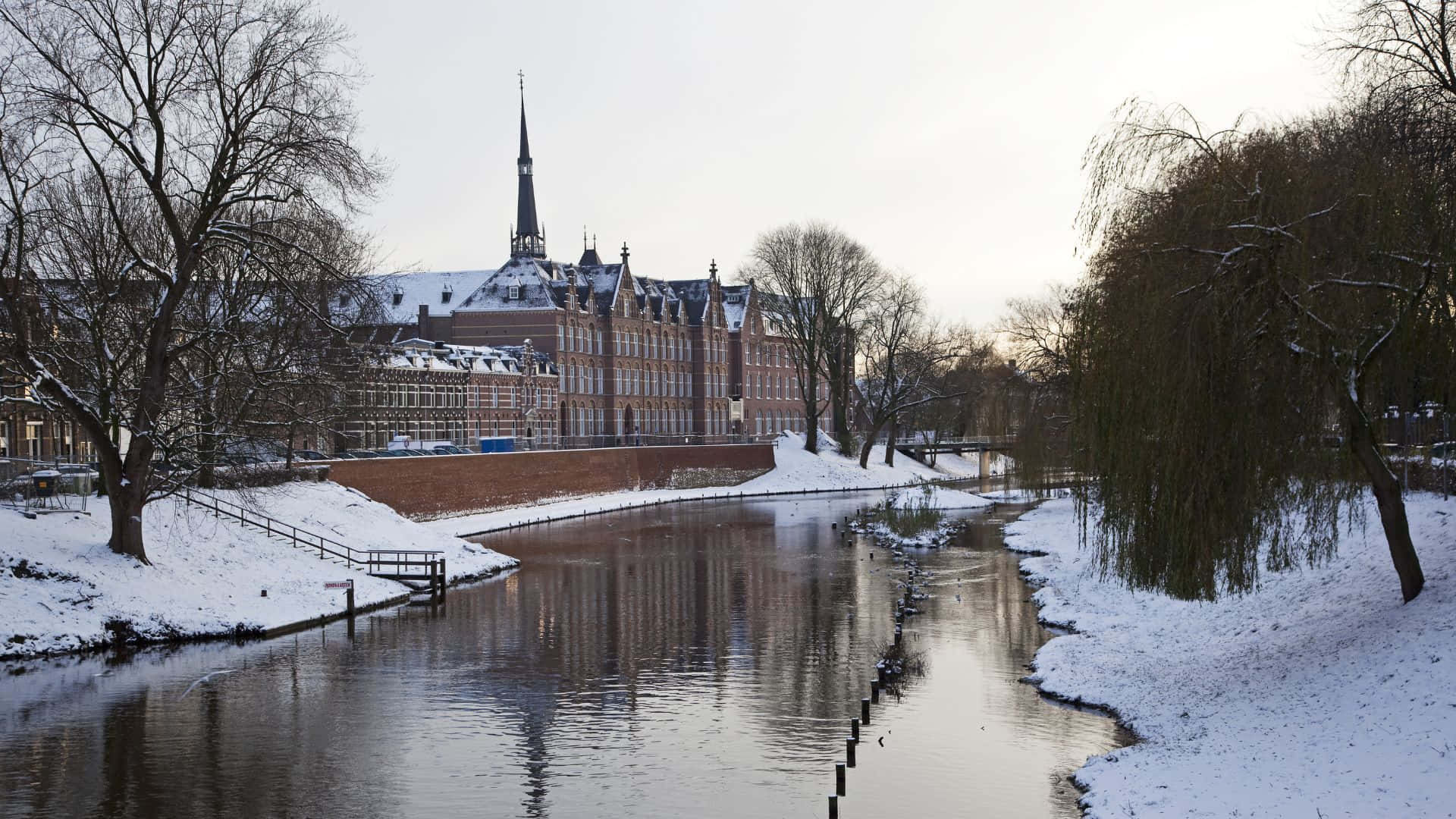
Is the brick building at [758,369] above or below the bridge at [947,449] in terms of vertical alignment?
above

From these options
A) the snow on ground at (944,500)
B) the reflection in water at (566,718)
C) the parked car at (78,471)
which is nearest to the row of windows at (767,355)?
the snow on ground at (944,500)

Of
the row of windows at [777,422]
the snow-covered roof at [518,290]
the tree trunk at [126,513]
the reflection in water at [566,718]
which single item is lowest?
the reflection in water at [566,718]

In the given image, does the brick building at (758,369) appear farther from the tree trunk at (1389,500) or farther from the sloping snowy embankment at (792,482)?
the tree trunk at (1389,500)

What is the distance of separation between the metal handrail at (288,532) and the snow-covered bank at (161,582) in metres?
0.28

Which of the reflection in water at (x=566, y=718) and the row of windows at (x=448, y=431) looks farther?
the row of windows at (x=448, y=431)

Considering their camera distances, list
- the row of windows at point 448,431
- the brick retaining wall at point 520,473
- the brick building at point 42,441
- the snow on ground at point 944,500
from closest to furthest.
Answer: the brick building at point 42,441 < the brick retaining wall at point 520,473 < the snow on ground at point 944,500 < the row of windows at point 448,431

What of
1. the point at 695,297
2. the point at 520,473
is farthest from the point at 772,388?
the point at 520,473

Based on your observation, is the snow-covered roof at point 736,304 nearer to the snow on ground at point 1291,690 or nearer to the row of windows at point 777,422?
the row of windows at point 777,422

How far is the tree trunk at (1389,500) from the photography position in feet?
52.3

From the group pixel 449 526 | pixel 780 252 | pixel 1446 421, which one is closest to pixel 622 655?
pixel 1446 421

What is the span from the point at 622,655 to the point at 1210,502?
11.6 m

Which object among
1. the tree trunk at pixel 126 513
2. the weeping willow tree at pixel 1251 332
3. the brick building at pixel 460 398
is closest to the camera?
the weeping willow tree at pixel 1251 332

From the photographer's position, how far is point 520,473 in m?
54.6

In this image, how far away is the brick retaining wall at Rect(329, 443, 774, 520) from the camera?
44.4 metres
